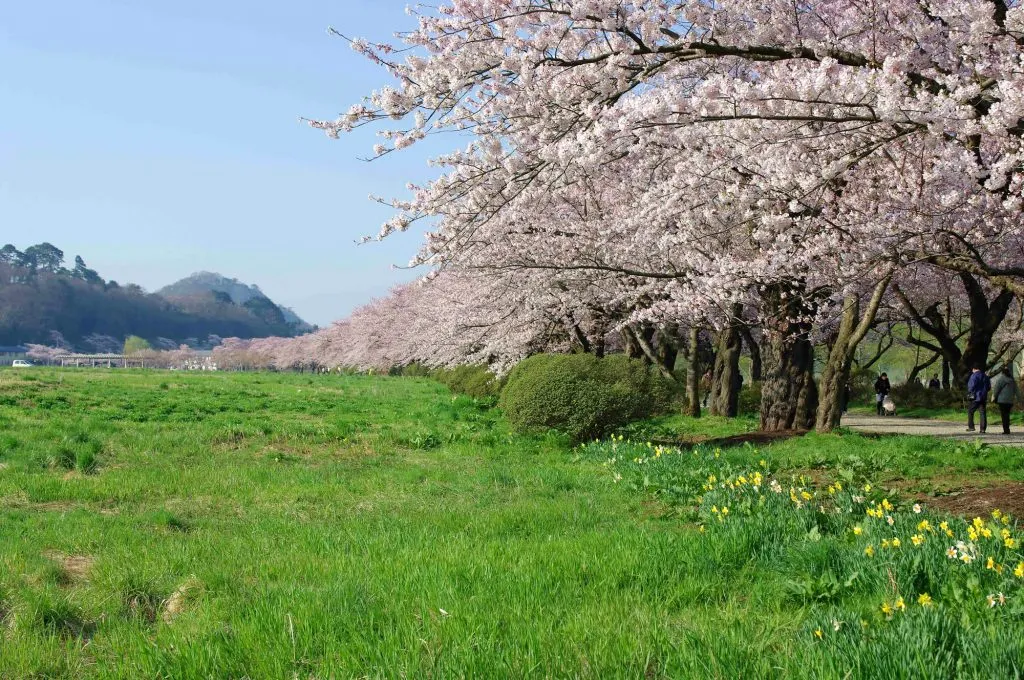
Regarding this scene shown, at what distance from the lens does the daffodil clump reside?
351 centimetres

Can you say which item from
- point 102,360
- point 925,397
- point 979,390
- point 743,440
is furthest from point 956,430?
point 102,360

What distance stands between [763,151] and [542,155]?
4.53 m

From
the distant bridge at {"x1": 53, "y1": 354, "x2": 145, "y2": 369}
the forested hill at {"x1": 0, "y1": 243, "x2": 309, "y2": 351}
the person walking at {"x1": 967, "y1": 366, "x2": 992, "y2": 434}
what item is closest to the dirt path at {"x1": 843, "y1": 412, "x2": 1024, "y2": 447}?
the person walking at {"x1": 967, "y1": 366, "x2": 992, "y2": 434}

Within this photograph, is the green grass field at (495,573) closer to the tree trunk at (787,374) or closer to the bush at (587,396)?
the bush at (587,396)

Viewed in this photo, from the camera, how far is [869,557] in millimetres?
4379

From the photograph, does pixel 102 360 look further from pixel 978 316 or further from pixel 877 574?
pixel 877 574

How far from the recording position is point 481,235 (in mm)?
17125

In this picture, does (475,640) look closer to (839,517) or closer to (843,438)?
(839,517)

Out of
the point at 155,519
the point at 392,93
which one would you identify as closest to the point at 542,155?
the point at 392,93

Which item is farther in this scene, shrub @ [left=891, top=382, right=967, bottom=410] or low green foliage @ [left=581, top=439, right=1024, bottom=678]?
shrub @ [left=891, top=382, right=967, bottom=410]

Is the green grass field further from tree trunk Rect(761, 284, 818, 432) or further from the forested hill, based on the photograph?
the forested hill

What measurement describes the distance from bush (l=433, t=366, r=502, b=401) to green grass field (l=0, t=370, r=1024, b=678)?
15385 mm

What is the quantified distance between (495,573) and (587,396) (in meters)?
8.52

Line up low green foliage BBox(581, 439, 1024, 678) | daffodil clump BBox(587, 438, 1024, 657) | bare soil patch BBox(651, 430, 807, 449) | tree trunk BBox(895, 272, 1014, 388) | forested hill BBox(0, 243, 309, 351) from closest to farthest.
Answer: low green foliage BBox(581, 439, 1024, 678)
daffodil clump BBox(587, 438, 1024, 657)
bare soil patch BBox(651, 430, 807, 449)
tree trunk BBox(895, 272, 1014, 388)
forested hill BBox(0, 243, 309, 351)
